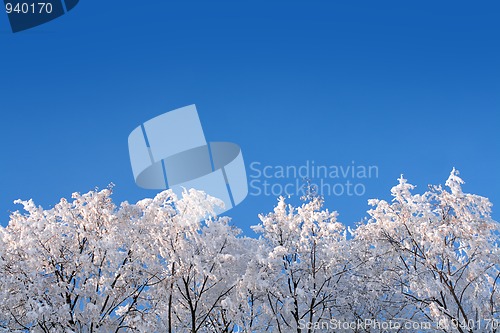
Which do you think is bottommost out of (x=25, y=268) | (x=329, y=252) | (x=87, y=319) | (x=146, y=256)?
(x=87, y=319)

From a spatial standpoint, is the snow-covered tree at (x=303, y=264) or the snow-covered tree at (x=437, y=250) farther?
the snow-covered tree at (x=303, y=264)

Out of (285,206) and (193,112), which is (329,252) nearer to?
(285,206)

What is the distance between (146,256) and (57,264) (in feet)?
10.2

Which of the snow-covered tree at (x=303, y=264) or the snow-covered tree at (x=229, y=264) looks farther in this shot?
the snow-covered tree at (x=303, y=264)

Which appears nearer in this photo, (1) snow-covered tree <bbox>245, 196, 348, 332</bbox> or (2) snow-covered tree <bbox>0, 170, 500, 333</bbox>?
(2) snow-covered tree <bbox>0, 170, 500, 333</bbox>

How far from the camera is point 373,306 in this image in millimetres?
24688

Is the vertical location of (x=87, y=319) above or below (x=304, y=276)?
below

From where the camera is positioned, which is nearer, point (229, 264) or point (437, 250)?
point (437, 250)

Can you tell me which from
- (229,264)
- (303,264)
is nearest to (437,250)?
(303,264)

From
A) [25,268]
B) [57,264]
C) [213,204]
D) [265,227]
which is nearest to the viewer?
[25,268]

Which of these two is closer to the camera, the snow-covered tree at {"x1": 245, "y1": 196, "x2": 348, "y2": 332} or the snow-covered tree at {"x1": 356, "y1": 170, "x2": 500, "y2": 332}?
the snow-covered tree at {"x1": 356, "y1": 170, "x2": 500, "y2": 332}

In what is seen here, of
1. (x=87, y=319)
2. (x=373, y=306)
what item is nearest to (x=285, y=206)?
(x=373, y=306)

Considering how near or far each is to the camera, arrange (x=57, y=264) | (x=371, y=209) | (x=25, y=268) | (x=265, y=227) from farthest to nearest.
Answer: (x=265, y=227) → (x=371, y=209) → (x=57, y=264) → (x=25, y=268)

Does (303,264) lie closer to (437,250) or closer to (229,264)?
(229,264)
